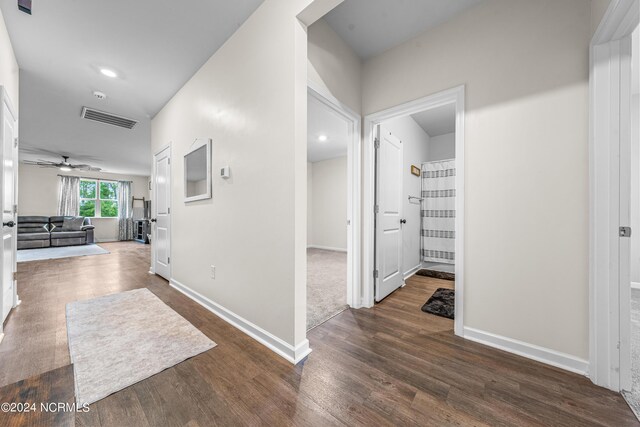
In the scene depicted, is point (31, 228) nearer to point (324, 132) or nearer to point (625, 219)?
point (324, 132)

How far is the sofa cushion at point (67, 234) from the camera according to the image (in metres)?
6.55

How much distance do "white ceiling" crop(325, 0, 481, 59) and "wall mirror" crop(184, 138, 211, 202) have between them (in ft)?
5.38

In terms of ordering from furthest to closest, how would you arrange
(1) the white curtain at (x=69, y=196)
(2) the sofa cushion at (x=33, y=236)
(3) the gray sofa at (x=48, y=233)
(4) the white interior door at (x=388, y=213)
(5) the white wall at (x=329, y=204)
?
(1) the white curtain at (x=69, y=196)
(5) the white wall at (x=329, y=204)
(3) the gray sofa at (x=48, y=233)
(2) the sofa cushion at (x=33, y=236)
(4) the white interior door at (x=388, y=213)

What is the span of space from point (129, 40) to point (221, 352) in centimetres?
277

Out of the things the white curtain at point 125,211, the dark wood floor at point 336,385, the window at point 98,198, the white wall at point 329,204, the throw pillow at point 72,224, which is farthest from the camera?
the white curtain at point 125,211

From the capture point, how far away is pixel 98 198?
8.38 meters

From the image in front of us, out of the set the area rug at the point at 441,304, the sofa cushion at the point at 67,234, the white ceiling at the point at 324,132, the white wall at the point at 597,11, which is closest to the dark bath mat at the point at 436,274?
the area rug at the point at 441,304

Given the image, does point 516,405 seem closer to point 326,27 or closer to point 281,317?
point 281,317

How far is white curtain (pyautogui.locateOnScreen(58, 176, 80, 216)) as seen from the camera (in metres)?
7.61

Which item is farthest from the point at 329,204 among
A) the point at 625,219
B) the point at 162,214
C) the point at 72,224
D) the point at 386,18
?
the point at 72,224

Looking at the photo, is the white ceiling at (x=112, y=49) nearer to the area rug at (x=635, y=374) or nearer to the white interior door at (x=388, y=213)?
the white interior door at (x=388, y=213)

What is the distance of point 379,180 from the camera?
2.51m

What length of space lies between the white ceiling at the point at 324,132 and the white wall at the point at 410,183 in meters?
0.86

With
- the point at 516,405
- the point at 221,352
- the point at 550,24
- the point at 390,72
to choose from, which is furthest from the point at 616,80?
the point at 221,352
